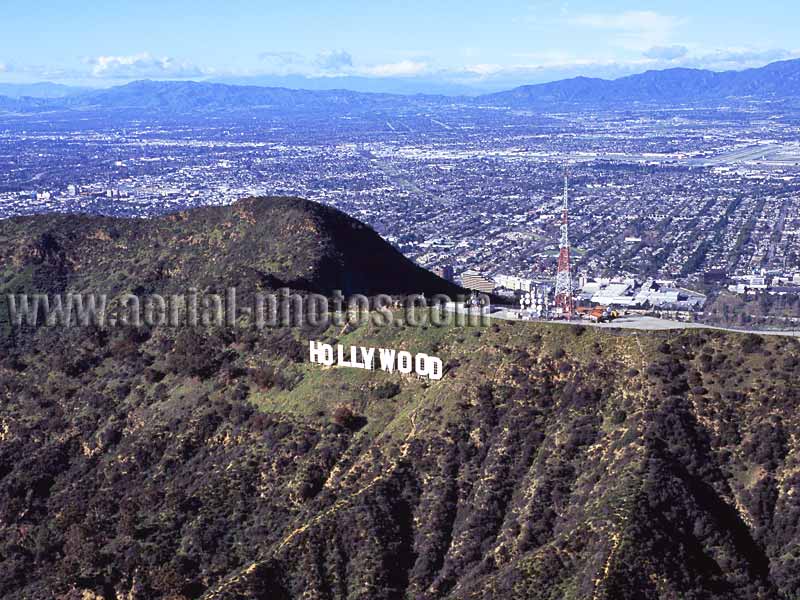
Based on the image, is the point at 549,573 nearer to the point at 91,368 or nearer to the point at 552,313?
the point at 552,313

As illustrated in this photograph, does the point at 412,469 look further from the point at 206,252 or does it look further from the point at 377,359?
the point at 206,252

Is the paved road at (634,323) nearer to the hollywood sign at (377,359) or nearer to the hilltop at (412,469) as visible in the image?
the hilltop at (412,469)

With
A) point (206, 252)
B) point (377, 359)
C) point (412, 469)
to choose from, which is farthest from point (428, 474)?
point (206, 252)

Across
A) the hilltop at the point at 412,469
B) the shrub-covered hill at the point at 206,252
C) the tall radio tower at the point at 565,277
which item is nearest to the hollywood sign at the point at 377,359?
the hilltop at the point at 412,469

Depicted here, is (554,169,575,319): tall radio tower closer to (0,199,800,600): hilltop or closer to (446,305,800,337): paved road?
(446,305,800,337): paved road

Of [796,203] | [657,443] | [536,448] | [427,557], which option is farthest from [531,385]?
[796,203]

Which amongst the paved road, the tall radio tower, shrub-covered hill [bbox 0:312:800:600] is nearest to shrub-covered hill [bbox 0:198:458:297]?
shrub-covered hill [bbox 0:312:800:600]
